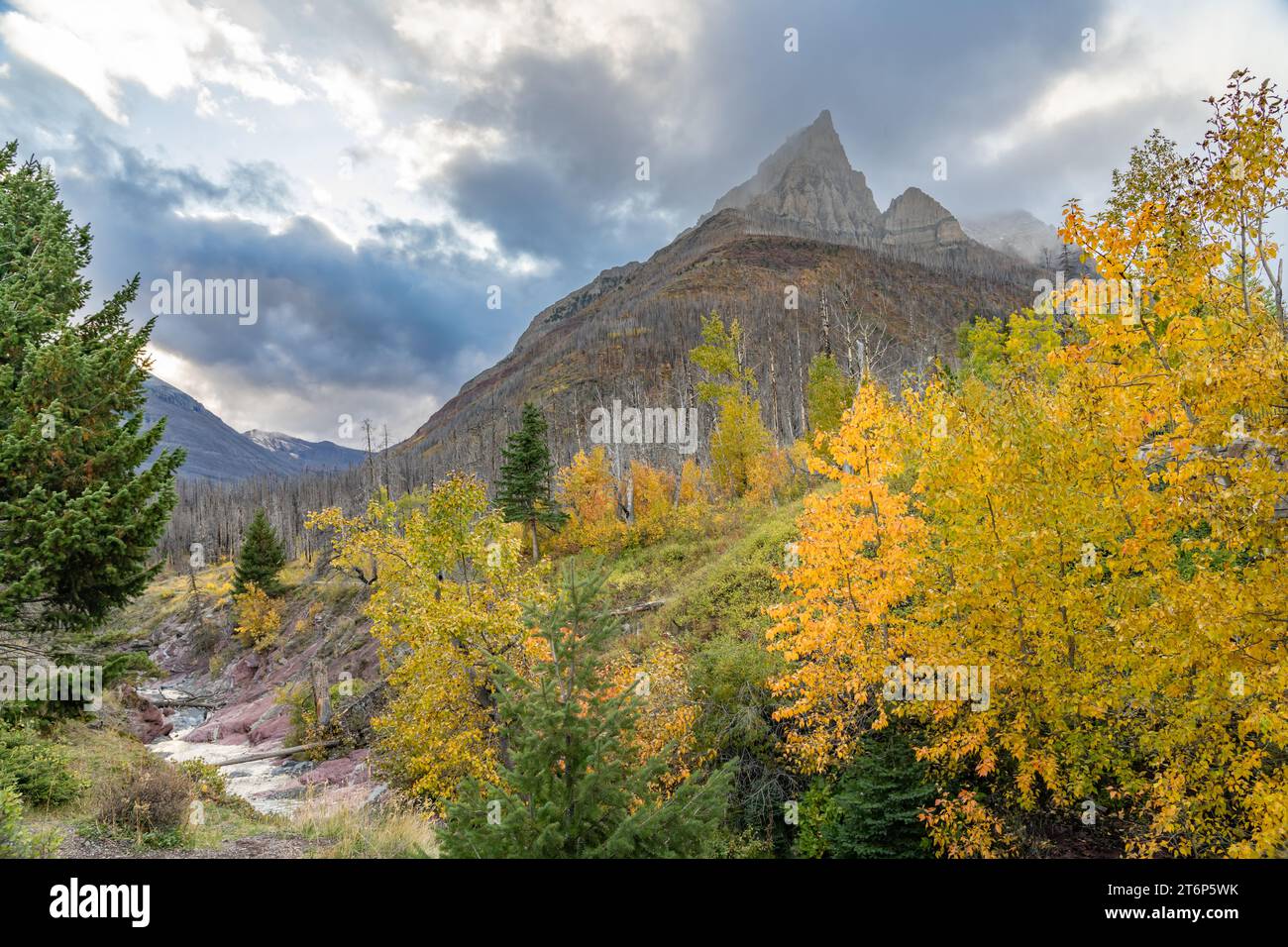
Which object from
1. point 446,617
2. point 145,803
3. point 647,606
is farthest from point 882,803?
point 647,606

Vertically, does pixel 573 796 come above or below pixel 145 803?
above

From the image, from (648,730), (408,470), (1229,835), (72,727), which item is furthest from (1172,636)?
(408,470)

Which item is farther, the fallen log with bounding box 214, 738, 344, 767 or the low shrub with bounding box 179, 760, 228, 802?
the fallen log with bounding box 214, 738, 344, 767

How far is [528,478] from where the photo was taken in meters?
39.2

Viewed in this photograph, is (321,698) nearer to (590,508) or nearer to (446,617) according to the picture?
(446,617)

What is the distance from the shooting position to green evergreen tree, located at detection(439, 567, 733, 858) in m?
5.62

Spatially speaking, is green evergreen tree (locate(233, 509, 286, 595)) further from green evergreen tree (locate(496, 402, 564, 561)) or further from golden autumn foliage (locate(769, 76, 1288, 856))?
golden autumn foliage (locate(769, 76, 1288, 856))

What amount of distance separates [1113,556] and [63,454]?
57.8 feet

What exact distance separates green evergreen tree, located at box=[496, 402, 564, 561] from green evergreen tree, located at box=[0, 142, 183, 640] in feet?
84.8

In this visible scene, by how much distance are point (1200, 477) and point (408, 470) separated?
10825cm

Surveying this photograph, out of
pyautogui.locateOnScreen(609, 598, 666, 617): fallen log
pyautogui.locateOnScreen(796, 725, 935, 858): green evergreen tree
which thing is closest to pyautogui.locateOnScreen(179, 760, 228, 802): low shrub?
pyautogui.locateOnScreen(796, 725, 935, 858): green evergreen tree
